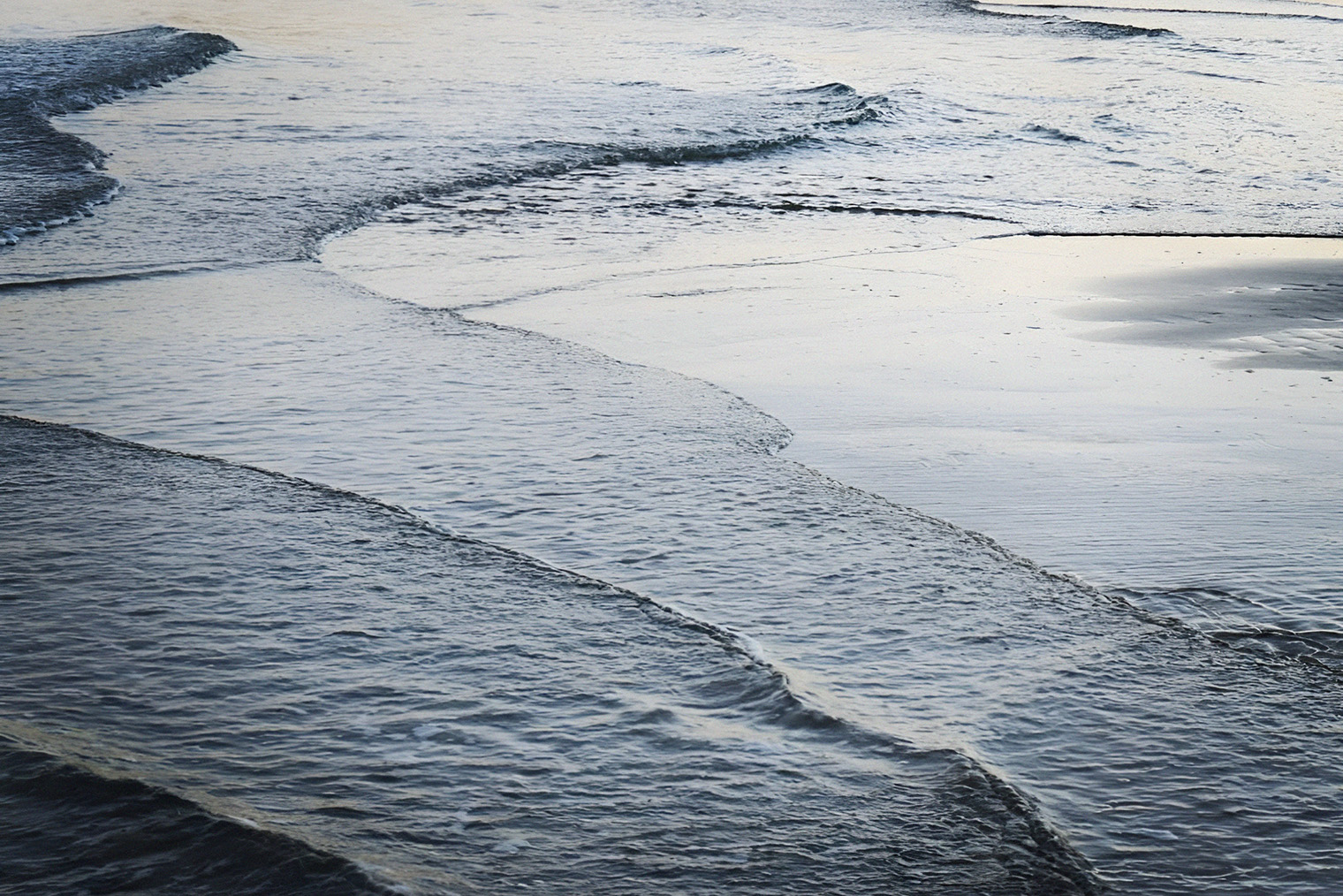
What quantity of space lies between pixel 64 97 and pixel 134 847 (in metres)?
9.11

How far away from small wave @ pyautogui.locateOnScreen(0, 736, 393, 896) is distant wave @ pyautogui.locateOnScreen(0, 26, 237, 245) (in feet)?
14.9

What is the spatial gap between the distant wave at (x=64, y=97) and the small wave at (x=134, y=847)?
Answer: 179 inches

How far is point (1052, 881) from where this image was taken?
6.43ft

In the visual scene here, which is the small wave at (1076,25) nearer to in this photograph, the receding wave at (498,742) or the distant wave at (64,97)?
the distant wave at (64,97)

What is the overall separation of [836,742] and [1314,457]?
214 centimetres

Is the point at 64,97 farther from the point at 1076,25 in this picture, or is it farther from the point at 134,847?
the point at 1076,25

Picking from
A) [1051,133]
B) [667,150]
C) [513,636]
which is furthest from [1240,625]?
[1051,133]

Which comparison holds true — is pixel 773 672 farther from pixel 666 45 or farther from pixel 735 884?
pixel 666 45

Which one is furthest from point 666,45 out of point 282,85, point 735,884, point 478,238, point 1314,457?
point 735,884

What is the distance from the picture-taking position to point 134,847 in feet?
6.40

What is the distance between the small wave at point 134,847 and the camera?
1.89m

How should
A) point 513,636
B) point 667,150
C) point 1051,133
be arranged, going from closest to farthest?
point 513,636 → point 667,150 → point 1051,133

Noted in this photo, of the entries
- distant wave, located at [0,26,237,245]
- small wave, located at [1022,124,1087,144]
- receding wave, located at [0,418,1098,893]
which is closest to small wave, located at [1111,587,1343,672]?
receding wave, located at [0,418,1098,893]

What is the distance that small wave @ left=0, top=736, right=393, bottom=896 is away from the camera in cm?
189
